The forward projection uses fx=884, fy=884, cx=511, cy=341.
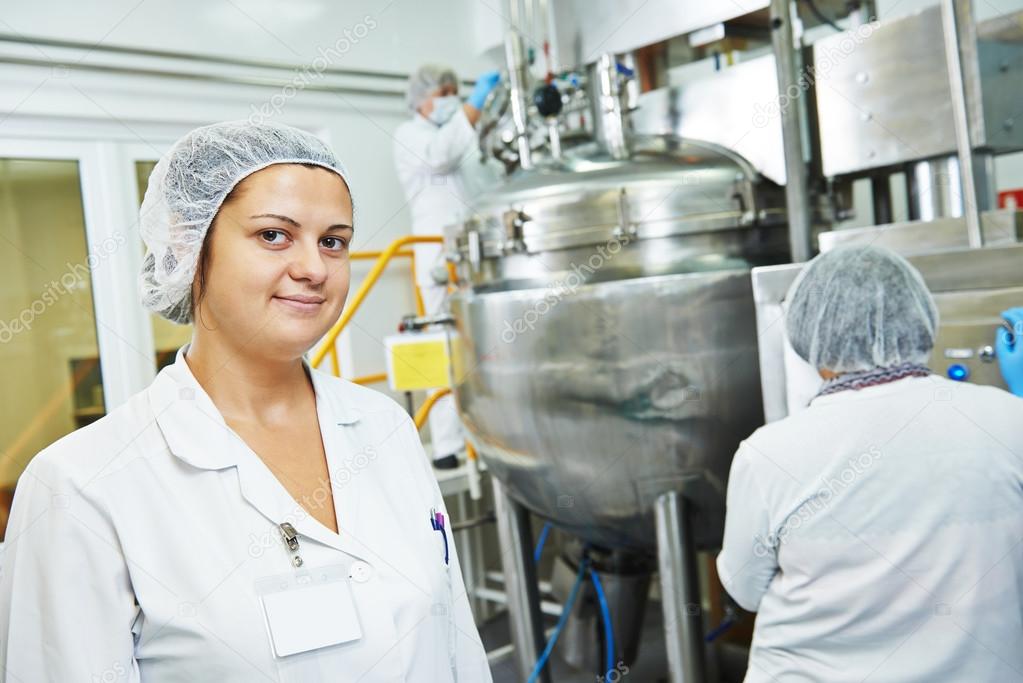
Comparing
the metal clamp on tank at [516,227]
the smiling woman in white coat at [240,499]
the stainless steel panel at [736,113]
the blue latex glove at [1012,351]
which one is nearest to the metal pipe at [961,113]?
the blue latex glove at [1012,351]

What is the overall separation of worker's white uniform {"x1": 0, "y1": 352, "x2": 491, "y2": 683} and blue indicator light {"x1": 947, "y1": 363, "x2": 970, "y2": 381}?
926 millimetres

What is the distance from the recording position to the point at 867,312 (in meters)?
1.22

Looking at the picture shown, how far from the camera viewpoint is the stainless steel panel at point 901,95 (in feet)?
5.20

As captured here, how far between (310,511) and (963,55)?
1357 mm

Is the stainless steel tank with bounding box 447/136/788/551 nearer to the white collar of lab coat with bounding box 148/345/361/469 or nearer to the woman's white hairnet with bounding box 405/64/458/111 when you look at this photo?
the white collar of lab coat with bounding box 148/345/361/469

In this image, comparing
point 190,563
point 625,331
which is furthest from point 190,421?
point 625,331

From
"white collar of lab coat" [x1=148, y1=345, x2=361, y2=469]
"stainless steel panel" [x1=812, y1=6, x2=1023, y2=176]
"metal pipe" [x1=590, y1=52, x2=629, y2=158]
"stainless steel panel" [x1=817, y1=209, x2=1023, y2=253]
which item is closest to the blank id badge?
"white collar of lab coat" [x1=148, y1=345, x2=361, y2=469]

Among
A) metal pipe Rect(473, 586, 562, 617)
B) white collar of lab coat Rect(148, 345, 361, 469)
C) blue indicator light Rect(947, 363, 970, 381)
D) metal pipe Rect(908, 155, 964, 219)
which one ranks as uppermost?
metal pipe Rect(908, 155, 964, 219)

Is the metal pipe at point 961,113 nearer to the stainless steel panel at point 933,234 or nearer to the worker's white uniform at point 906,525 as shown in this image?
the stainless steel panel at point 933,234

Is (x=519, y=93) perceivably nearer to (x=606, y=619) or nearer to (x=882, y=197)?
(x=882, y=197)

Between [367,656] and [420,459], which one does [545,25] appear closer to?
[420,459]

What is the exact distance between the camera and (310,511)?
0.97 metres

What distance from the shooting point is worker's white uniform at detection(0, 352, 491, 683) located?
0.81 m

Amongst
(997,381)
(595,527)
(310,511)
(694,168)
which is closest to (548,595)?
(595,527)
